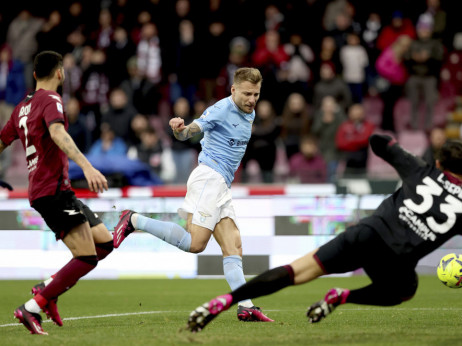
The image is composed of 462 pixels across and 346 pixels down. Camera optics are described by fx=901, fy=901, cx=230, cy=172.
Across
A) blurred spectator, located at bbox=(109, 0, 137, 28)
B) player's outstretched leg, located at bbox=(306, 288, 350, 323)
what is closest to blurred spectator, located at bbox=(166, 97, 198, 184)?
blurred spectator, located at bbox=(109, 0, 137, 28)

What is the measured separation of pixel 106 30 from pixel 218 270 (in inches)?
311

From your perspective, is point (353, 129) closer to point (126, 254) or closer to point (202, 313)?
point (126, 254)

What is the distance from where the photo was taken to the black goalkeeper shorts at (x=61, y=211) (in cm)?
757

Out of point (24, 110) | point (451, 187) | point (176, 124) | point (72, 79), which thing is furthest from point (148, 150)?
point (451, 187)

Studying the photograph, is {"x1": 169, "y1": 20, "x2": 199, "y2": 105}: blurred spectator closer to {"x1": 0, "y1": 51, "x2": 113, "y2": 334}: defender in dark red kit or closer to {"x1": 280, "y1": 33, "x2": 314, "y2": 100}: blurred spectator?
{"x1": 280, "y1": 33, "x2": 314, "y2": 100}: blurred spectator

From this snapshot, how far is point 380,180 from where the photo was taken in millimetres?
14219

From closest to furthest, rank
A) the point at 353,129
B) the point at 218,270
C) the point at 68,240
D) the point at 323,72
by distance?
the point at 68,240 < the point at 218,270 < the point at 353,129 < the point at 323,72

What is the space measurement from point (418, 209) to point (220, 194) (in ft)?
8.21

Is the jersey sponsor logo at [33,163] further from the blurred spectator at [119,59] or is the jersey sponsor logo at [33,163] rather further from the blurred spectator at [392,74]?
the blurred spectator at [392,74]

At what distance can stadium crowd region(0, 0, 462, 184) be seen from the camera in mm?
16672

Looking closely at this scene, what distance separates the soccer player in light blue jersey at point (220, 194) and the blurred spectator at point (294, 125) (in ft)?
26.5

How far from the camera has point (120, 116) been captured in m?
17.7

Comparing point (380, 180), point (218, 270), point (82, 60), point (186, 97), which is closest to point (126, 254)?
point (218, 270)

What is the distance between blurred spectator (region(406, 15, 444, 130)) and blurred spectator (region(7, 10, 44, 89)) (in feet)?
27.1
